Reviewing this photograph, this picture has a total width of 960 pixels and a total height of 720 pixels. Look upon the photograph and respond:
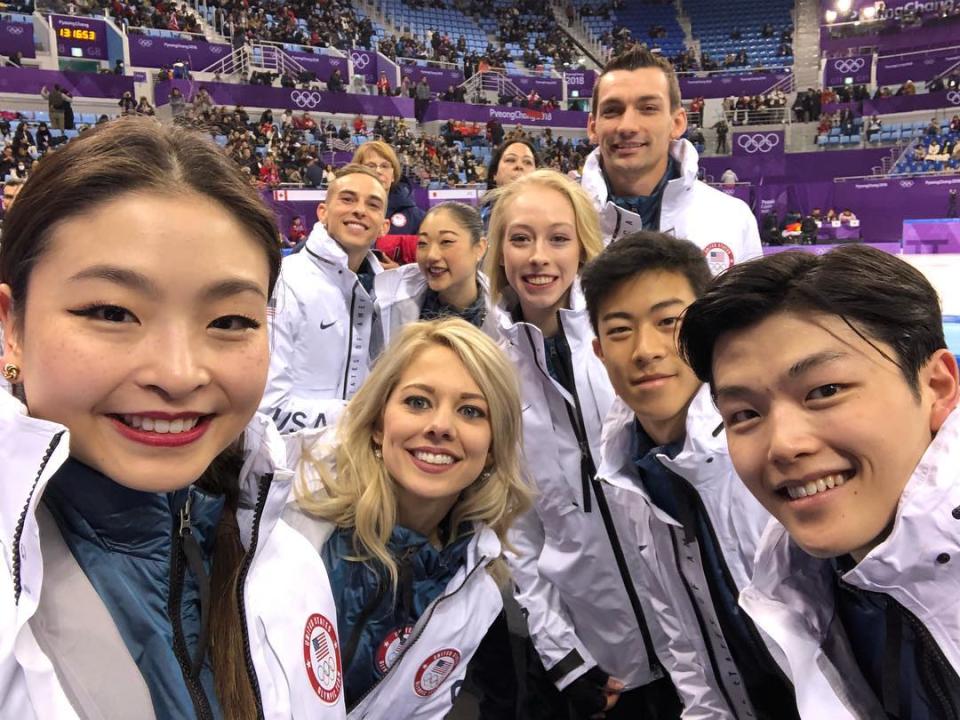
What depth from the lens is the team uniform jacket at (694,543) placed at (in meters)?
1.74

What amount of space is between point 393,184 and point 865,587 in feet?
14.7

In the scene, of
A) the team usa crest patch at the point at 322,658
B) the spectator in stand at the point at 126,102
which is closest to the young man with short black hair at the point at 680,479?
the team usa crest patch at the point at 322,658

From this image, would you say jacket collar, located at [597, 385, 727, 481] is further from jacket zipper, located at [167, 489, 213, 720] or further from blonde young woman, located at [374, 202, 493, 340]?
blonde young woman, located at [374, 202, 493, 340]

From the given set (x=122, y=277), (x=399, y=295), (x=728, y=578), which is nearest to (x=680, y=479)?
(x=728, y=578)

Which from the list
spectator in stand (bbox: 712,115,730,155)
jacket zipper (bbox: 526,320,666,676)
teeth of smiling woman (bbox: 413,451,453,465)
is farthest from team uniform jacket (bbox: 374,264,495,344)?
spectator in stand (bbox: 712,115,730,155)

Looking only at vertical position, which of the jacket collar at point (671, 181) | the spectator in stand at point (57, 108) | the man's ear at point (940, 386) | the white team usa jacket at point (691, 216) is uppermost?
the spectator in stand at point (57, 108)

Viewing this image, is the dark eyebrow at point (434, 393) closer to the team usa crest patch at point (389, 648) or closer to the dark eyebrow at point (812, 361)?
the team usa crest patch at point (389, 648)

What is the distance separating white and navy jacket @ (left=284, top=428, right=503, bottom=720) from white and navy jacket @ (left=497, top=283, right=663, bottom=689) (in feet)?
1.91

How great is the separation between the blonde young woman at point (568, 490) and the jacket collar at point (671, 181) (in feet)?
1.23

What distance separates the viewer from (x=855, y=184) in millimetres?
15727

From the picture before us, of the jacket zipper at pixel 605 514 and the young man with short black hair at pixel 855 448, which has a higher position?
the young man with short black hair at pixel 855 448

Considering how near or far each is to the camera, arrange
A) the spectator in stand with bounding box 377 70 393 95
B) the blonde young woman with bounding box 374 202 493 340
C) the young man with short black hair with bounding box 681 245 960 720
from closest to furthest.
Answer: the young man with short black hair with bounding box 681 245 960 720 → the blonde young woman with bounding box 374 202 493 340 → the spectator in stand with bounding box 377 70 393 95

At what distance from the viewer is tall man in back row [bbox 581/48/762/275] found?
298cm

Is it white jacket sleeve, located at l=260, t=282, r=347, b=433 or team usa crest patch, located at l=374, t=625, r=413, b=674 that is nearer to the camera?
team usa crest patch, located at l=374, t=625, r=413, b=674
